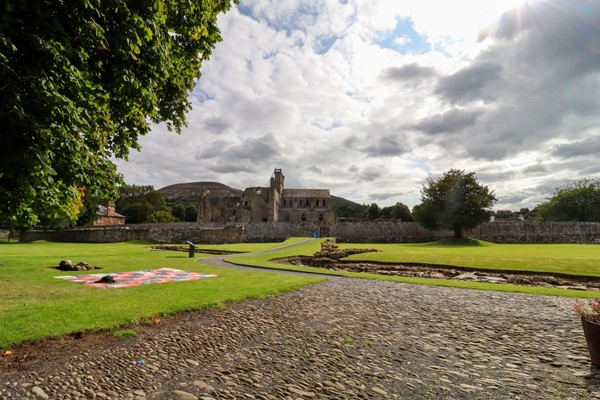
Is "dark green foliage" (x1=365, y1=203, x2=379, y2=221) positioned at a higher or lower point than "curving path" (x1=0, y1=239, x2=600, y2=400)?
higher

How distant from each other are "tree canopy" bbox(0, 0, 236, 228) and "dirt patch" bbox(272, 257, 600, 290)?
17.9 metres

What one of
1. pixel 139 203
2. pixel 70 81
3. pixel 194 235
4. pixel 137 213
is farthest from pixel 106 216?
pixel 70 81

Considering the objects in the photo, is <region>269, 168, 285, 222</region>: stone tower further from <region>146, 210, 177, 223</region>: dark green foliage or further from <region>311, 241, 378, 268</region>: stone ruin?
<region>311, 241, 378, 268</region>: stone ruin

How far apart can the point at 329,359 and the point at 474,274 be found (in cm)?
1661

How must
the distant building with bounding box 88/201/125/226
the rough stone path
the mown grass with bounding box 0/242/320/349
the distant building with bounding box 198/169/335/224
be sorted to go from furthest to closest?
the distant building with bounding box 88/201/125/226, the distant building with bounding box 198/169/335/224, the mown grass with bounding box 0/242/320/349, the rough stone path

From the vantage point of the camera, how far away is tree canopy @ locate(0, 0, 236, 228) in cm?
502

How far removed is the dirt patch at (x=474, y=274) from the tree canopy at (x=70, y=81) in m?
17.9

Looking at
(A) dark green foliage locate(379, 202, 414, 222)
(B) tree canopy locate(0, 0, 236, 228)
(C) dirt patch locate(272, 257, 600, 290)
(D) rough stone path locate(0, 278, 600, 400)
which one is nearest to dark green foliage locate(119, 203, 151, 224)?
(A) dark green foliage locate(379, 202, 414, 222)

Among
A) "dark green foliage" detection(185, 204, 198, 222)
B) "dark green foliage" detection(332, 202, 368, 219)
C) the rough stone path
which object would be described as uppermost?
"dark green foliage" detection(332, 202, 368, 219)

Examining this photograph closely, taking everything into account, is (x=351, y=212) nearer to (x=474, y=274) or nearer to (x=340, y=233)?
(x=340, y=233)

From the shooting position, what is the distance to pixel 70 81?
5.40 metres

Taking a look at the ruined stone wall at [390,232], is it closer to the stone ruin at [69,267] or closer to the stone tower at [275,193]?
the stone tower at [275,193]

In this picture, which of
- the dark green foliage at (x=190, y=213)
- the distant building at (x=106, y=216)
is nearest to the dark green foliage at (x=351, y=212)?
the dark green foliage at (x=190, y=213)

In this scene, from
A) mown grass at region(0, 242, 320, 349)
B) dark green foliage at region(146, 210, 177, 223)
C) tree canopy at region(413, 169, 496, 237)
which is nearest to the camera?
mown grass at region(0, 242, 320, 349)
